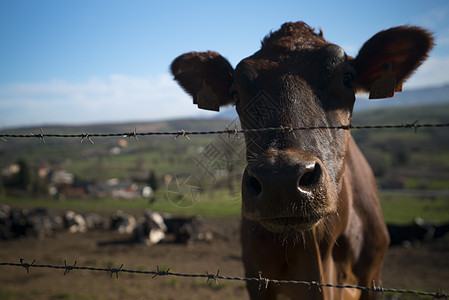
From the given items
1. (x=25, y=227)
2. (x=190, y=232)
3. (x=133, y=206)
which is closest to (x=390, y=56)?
(x=190, y=232)

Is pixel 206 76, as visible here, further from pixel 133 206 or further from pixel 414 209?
pixel 414 209

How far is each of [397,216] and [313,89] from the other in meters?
30.0

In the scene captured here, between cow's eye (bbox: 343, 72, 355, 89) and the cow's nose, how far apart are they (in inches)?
54.4

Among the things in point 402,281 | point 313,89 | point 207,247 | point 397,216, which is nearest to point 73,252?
point 207,247

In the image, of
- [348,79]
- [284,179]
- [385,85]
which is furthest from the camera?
[385,85]

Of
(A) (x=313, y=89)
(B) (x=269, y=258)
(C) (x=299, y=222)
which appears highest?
(A) (x=313, y=89)

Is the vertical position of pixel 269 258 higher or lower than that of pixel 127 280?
higher

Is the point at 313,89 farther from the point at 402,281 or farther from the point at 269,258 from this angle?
the point at 402,281

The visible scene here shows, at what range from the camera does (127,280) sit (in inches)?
431

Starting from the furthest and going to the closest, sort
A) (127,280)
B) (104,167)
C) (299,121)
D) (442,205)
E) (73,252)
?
(104,167) < (442,205) < (73,252) < (127,280) < (299,121)

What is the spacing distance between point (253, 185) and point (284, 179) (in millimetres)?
323

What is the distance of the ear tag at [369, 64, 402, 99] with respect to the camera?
3.79 m

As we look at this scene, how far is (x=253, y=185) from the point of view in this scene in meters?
2.48

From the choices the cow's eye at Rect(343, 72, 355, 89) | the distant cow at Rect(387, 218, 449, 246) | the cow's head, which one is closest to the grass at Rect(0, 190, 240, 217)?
the distant cow at Rect(387, 218, 449, 246)
